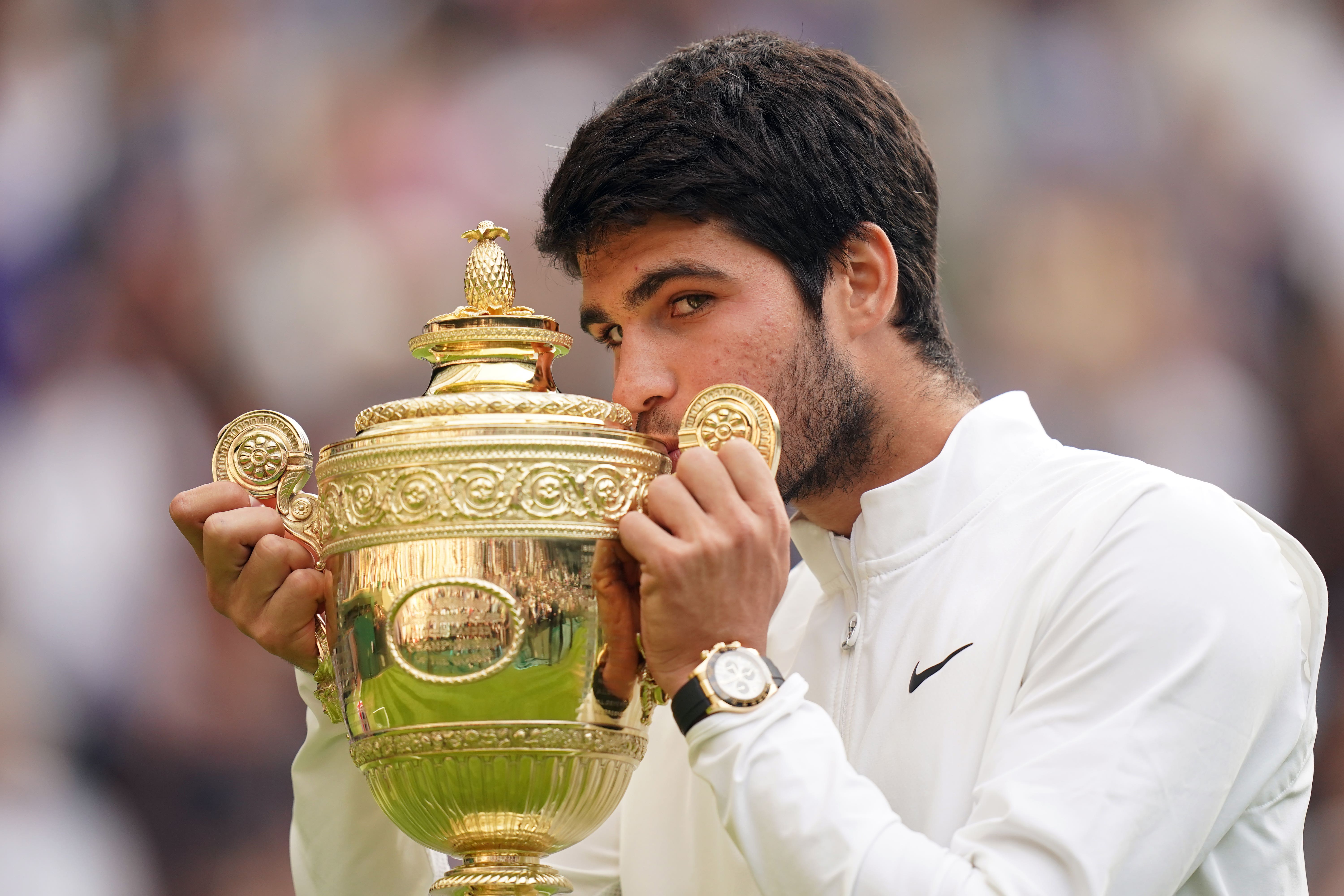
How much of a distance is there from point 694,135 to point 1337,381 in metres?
3.56

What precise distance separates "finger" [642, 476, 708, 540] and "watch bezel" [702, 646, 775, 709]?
14 cm

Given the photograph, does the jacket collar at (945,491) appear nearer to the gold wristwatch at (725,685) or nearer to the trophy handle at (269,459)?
the gold wristwatch at (725,685)

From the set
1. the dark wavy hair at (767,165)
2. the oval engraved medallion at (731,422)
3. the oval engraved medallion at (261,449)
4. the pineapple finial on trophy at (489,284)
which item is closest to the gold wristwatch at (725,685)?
the oval engraved medallion at (731,422)

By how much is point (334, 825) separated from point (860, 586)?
2.96ft

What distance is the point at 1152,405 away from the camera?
4820 mm

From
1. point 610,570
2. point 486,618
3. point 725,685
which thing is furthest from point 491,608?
point 725,685

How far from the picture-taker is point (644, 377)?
2.11 m

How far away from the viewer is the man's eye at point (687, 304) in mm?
2168

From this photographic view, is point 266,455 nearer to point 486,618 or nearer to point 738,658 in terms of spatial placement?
point 486,618

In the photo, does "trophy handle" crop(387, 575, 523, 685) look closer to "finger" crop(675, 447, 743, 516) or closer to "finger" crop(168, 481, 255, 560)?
"finger" crop(675, 447, 743, 516)

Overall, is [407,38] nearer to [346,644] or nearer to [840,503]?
[840,503]

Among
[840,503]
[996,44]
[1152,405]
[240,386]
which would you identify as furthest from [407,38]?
[840,503]

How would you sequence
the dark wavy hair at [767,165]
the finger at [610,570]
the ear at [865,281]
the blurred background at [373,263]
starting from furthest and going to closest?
the blurred background at [373,263] → the ear at [865,281] → the dark wavy hair at [767,165] → the finger at [610,570]

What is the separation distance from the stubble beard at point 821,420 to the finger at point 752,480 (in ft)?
1.68
